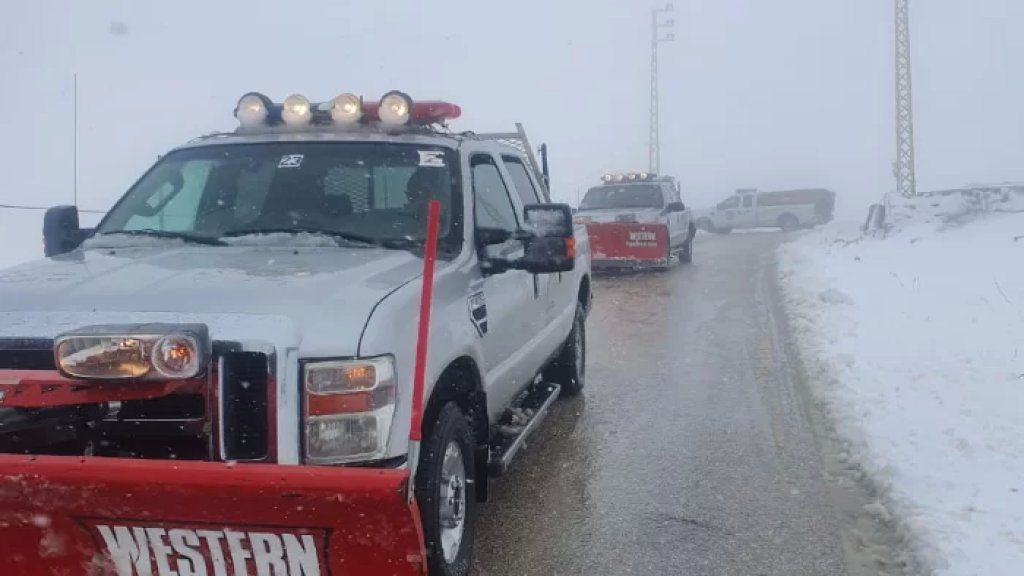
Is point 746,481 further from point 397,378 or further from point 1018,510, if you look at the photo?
point 397,378

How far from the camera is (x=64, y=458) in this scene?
2377 millimetres

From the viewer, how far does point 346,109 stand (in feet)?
14.9

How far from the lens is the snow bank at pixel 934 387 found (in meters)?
4.09

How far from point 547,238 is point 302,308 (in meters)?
1.48

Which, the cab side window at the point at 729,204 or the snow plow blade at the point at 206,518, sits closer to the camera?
the snow plow blade at the point at 206,518

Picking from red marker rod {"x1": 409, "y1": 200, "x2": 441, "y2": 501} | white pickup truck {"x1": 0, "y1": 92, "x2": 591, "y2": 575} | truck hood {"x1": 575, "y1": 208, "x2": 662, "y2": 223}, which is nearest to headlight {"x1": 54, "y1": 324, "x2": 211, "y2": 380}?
white pickup truck {"x1": 0, "y1": 92, "x2": 591, "y2": 575}

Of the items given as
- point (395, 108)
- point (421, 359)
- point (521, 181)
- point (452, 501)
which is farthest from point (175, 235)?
point (521, 181)

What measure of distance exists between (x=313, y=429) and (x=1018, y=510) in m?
3.40

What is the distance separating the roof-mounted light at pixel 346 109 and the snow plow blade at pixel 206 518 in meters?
2.55

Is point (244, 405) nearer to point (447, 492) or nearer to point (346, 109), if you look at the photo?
point (447, 492)

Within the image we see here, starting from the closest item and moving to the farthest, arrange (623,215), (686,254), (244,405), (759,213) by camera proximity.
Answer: (244,405), (623,215), (686,254), (759,213)

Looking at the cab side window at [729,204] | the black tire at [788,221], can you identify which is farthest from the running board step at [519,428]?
the black tire at [788,221]

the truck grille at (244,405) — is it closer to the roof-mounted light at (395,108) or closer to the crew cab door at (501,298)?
the crew cab door at (501,298)

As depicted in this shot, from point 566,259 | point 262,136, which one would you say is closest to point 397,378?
point 566,259
